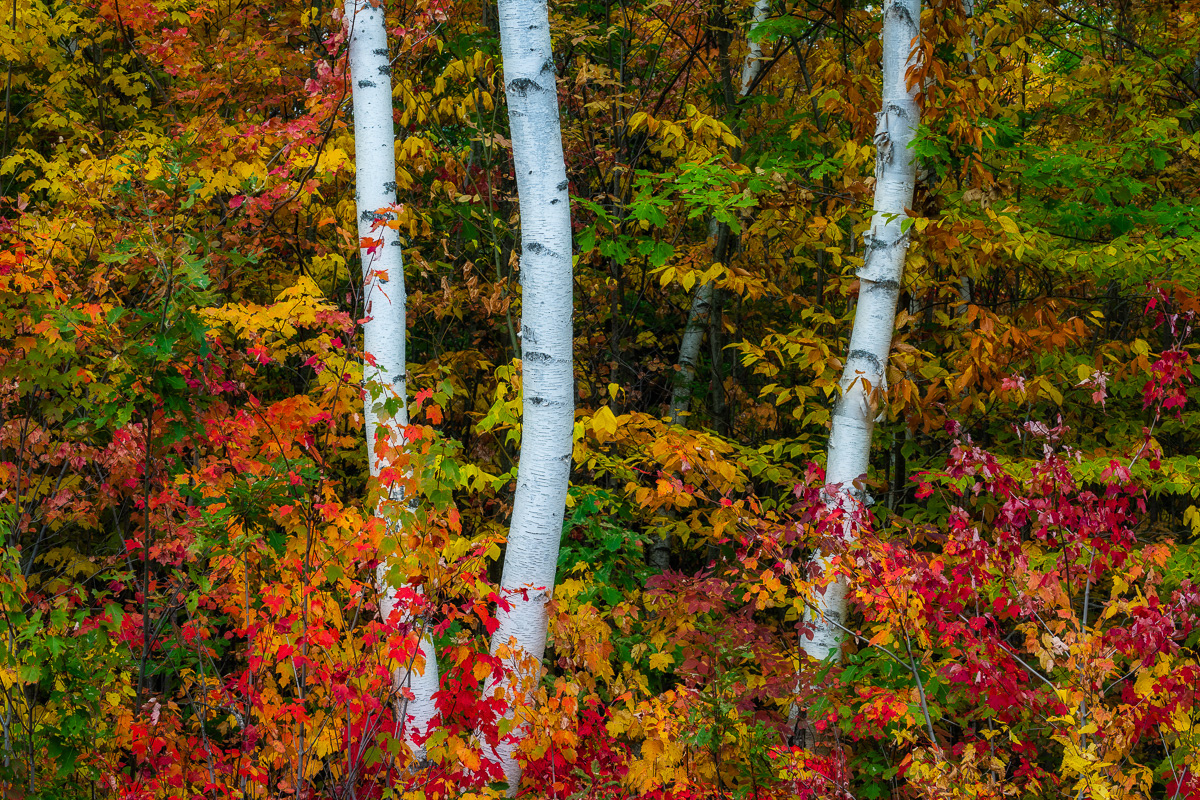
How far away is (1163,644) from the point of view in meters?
2.86

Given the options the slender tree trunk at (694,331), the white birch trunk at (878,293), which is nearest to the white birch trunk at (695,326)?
the slender tree trunk at (694,331)

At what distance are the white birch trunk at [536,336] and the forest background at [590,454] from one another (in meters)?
0.15

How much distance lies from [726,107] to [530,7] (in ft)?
10.8

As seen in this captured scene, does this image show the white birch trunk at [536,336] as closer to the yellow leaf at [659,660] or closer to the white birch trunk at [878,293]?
the yellow leaf at [659,660]

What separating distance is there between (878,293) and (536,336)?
1.89 m

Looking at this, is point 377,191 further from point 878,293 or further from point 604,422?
point 878,293

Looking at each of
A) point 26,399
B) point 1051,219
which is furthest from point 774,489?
point 26,399

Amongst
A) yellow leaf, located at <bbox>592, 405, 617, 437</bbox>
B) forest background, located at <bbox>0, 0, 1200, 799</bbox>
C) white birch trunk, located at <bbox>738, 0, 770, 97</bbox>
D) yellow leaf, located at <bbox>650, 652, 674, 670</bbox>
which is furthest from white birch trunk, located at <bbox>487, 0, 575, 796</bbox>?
white birch trunk, located at <bbox>738, 0, 770, 97</bbox>

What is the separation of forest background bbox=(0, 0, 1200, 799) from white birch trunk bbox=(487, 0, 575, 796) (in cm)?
15

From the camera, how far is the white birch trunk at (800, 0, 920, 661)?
12.9 ft

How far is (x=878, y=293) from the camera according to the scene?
4059 millimetres

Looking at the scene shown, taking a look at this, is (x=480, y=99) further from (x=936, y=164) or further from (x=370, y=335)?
(x=936, y=164)

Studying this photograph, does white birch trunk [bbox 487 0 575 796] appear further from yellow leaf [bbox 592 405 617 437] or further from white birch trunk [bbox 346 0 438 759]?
white birch trunk [bbox 346 0 438 759]

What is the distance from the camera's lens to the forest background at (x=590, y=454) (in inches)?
119
